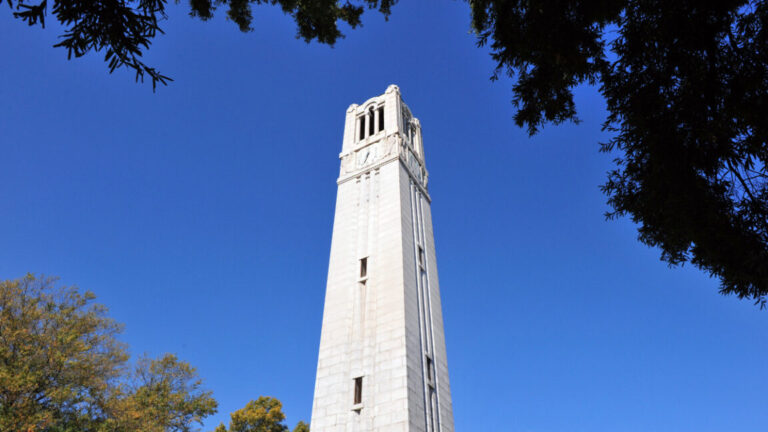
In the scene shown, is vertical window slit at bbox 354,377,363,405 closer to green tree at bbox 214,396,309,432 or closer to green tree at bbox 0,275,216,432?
green tree at bbox 0,275,216,432

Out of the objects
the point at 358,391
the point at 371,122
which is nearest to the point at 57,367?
the point at 358,391

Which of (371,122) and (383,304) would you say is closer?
(383,304)

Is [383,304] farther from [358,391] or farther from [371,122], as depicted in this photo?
[371,122]

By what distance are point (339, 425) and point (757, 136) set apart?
57.5 feet

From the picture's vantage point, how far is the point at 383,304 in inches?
888

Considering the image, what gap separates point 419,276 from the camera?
25.5 meters

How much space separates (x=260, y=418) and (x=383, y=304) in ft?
66.3

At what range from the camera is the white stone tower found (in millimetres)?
19609

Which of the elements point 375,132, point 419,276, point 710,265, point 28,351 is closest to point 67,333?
point 28,351

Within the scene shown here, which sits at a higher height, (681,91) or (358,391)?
(358,391)

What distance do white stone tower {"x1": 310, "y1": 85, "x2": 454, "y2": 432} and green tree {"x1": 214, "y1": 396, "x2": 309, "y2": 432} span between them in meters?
17.5

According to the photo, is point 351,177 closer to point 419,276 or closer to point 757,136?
point 419,276

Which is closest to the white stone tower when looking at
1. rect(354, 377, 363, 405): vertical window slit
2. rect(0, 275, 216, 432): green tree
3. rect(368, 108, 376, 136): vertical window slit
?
rect(354, 377, 363, 405): vertical window slit

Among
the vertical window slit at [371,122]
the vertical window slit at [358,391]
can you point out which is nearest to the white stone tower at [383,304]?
the vertical window slit at [358,391]
